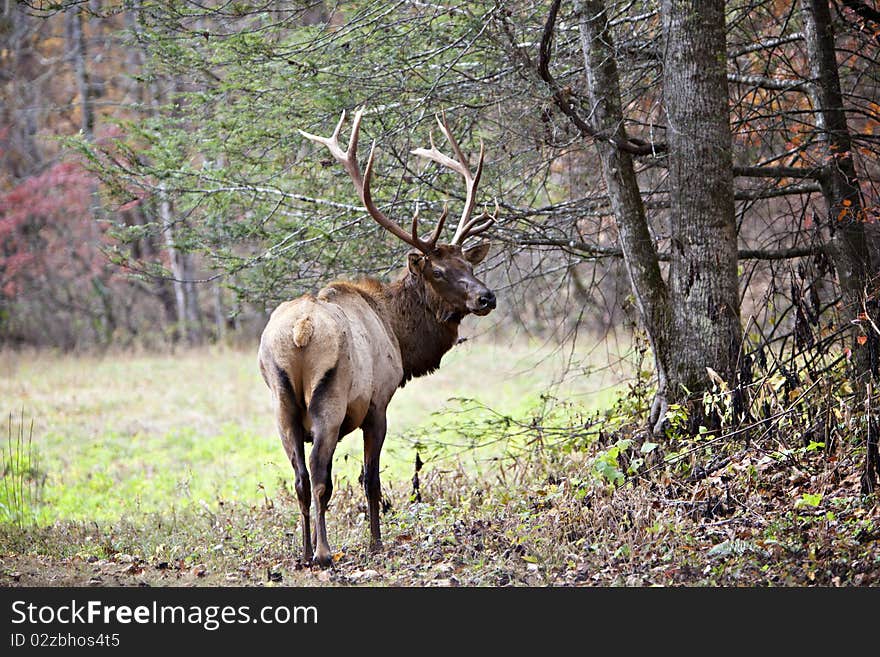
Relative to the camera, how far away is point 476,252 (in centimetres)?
920

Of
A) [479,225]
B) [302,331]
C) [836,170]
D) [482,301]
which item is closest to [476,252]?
[479,225]

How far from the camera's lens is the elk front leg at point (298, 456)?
7.36 meters

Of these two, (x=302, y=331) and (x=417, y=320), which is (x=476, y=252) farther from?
(x=302, y=331)

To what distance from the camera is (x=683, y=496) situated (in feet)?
24.7

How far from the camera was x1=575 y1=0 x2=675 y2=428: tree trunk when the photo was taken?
853 centimetres

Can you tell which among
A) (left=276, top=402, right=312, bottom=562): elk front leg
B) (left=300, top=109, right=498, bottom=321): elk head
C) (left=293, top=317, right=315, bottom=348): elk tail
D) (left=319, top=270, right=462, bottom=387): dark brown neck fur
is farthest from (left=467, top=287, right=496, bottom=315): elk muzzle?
(left=276, top=402, right=312, bottom=562): elk front leg

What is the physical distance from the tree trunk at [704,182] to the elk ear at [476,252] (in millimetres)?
1783

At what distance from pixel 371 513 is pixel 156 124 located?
4571 millimetres

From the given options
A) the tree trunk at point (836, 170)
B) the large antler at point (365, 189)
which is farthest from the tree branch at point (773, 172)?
the large antler at point (365, 189)

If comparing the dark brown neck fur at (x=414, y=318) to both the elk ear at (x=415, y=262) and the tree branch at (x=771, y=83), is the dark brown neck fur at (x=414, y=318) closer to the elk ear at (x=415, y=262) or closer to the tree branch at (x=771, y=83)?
the elk ear at (x=415, y=262)

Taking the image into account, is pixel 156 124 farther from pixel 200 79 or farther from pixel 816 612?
pixel 816 612

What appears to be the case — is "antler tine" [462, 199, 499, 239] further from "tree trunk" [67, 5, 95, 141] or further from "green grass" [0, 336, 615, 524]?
"tree trunk" [67, 5, 95, 141]

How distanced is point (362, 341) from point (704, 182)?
300cm

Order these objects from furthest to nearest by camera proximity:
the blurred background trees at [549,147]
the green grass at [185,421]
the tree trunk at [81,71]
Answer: the tree trunk at [81,71] < the green grass at [185,421] < the blurred background trees at [549,147]
